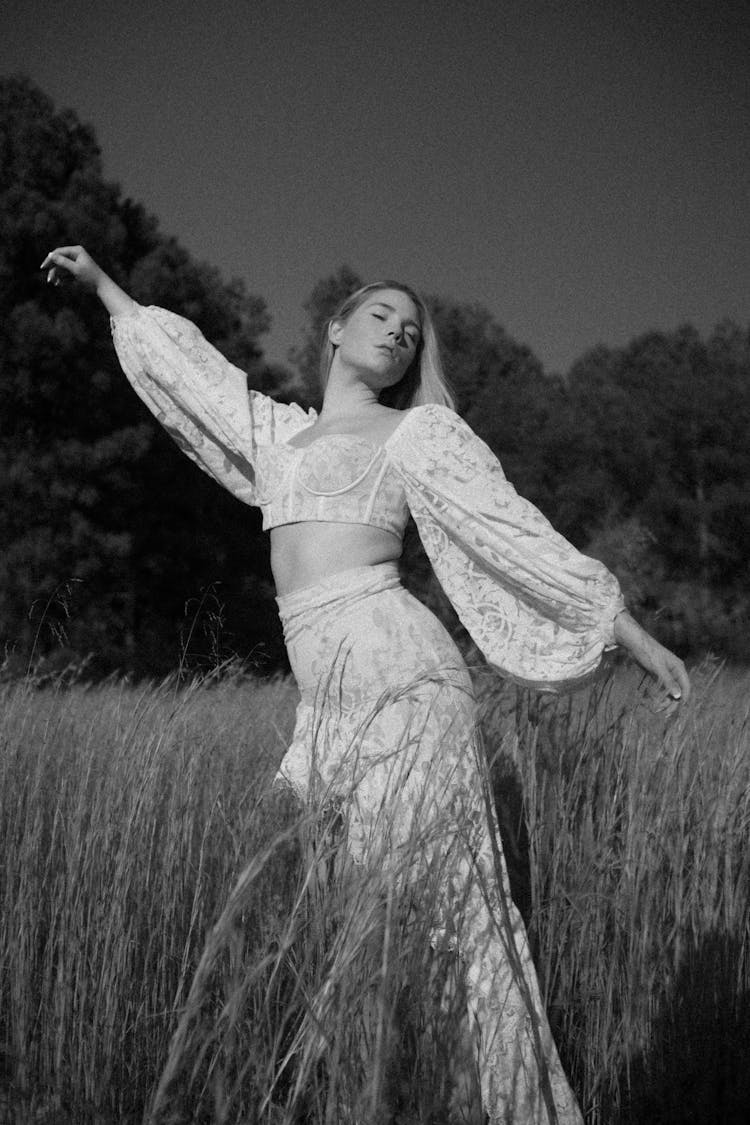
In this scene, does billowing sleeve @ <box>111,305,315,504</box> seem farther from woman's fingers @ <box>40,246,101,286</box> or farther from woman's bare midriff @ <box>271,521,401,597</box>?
woman's bare midriff @ <box>271,521,401,597</box>

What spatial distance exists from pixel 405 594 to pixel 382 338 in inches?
23.7

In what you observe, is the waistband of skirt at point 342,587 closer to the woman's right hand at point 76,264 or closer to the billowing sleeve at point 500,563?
the billowing sleeve at point 500,563

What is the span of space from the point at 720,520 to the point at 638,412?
260cm

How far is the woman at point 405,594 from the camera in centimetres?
169

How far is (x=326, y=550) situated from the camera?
203cm

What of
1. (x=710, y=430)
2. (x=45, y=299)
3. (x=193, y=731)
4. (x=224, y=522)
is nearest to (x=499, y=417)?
(x=710, y=430)

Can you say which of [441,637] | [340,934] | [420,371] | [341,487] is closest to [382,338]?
[420,371]

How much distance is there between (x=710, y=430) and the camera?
18.0 meters

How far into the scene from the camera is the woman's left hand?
178 cm

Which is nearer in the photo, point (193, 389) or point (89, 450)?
point (193, 389)

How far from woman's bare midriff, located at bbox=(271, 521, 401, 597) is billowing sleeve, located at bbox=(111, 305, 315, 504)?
0.28m

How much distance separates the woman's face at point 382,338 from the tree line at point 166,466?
20.1 feet

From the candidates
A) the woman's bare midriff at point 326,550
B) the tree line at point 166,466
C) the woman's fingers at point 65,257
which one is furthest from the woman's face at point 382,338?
the tree line at point 166,466

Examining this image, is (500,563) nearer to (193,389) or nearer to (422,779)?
(422,779)
